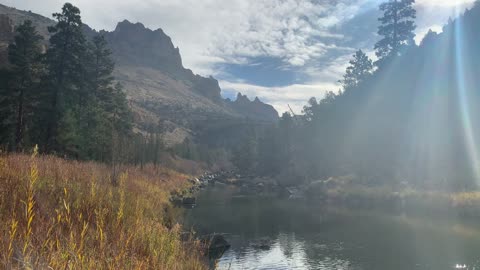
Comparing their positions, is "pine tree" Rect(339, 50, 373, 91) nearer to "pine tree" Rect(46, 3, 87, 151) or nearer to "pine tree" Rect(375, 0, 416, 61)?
"pine tree" Rect(375, 0, 416, 61)

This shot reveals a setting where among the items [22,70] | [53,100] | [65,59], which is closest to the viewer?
[22,70]

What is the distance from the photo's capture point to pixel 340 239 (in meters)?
24.6

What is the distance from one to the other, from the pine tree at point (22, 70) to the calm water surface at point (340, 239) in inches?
774

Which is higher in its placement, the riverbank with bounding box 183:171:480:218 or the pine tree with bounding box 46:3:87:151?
the pine tree with bounding box 46:3:87:151

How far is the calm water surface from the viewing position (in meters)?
18.9

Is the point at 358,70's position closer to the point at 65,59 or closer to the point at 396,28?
the point at 396,28

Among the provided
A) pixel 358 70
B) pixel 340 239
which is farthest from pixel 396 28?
pixel 340 239

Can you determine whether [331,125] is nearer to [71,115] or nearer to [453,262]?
[71,115]

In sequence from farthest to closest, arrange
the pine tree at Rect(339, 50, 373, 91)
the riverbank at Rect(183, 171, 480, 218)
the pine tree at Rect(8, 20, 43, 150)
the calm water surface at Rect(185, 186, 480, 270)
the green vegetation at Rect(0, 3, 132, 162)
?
the pine tree at Rect(339, 50, 373, 91), the pine tree at Rect(8, 20, 43, 150), the green vegetation at Rect(0, 3, 132, 162), the riverbank at Rect(183, 171, 480, 218), the calm water surface at Rect(185, 186, 480, 270)

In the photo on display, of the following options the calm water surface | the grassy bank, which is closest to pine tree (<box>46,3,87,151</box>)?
the calm water surface

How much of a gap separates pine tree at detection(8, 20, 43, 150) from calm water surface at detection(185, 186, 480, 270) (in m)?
19.7

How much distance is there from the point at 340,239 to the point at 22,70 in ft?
106

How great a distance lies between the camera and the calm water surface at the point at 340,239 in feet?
62.2

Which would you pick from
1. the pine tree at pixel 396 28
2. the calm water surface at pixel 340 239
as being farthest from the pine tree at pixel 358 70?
the calm water surface at pixel 340 239
